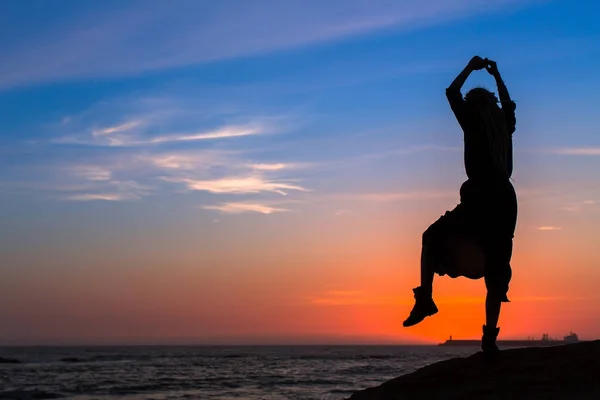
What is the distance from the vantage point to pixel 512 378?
4.82 metres

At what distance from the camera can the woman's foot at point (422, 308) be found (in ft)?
18.8

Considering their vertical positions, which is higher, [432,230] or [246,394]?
[432,230]

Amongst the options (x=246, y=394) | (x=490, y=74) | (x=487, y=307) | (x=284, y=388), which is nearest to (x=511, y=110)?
(x=490, y=74)

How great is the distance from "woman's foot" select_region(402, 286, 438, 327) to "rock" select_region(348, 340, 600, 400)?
17.4 inches

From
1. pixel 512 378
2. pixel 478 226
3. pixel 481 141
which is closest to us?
pixel 512 378

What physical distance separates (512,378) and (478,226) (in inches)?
52.6

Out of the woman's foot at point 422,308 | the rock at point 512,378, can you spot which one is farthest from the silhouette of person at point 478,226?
the rock at point 512,378

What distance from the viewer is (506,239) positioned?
5703mm

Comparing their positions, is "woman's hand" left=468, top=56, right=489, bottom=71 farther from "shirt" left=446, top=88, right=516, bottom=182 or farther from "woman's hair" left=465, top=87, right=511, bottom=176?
"shirt" left=446, top=88, right=516, bottom=182

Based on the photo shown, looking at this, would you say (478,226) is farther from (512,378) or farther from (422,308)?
(512,378)

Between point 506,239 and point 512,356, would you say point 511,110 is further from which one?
point 512,356

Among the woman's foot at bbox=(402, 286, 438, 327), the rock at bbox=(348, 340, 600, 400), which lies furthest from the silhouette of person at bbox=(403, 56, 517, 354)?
the rock at bbox=(348, 340, 600, 400)

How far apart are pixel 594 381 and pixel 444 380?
1.17m

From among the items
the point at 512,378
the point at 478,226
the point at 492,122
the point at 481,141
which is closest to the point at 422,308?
the point at 478,226
